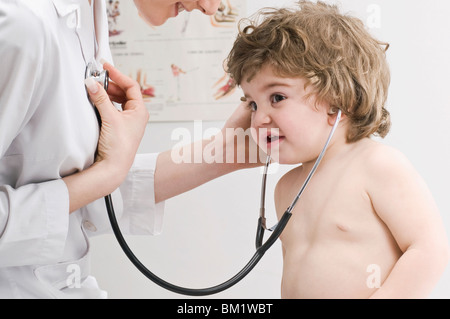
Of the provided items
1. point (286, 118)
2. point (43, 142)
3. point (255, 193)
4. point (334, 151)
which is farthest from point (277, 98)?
point (255, 193)

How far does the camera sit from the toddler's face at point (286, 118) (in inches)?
37.9

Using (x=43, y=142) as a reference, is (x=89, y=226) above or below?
below

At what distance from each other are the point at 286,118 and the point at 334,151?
0.39 feet

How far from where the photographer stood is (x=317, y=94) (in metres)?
0.97

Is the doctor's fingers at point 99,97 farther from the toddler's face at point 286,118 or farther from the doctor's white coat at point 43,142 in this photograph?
the toddler's face at point 286,118

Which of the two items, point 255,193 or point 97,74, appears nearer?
point 97,74

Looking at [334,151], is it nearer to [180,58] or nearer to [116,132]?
[116,132]

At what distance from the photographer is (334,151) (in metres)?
1.01

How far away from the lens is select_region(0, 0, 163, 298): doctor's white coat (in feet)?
2.47

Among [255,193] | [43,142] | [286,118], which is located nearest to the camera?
[43,142]

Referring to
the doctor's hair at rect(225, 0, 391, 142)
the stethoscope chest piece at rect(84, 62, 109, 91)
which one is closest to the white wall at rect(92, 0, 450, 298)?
the doctor's hair at rect(225, 0, 391, 142)

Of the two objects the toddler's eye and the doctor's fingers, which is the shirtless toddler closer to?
the toddler's eye

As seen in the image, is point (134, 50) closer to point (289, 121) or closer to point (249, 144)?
point (249, 144)

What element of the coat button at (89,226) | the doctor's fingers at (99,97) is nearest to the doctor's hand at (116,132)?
the doctor's fingers at (99,97)
